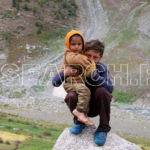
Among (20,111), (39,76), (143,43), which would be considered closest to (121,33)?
(143,43)

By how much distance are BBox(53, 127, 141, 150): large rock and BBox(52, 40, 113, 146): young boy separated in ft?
0.54

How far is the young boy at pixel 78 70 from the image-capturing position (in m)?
4.83

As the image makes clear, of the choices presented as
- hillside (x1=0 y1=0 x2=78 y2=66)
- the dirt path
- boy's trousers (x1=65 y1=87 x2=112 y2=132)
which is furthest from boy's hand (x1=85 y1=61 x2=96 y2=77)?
hillside (x1=0 y1=0 x2=78 y2=66)

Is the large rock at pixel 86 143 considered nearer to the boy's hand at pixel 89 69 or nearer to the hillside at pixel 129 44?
the boy's hand at pixel 89 69

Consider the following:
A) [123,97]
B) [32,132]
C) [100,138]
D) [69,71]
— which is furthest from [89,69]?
[123,97]

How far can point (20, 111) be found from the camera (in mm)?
15594

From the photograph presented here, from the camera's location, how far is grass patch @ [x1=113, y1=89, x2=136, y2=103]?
17.8 metres

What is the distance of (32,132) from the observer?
400 inches

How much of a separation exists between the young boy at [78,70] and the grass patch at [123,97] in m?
13.1

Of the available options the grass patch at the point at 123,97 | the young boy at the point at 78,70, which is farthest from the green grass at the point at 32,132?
the grass patch at the point at 123,97

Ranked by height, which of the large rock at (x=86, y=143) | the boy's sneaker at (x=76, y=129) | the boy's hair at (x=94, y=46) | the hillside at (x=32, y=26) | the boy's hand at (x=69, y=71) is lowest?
the large rock at (x=86, y=143)

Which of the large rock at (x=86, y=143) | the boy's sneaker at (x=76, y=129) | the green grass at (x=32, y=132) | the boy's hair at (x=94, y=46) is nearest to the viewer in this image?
the boy's hair at (x=94, y=46)

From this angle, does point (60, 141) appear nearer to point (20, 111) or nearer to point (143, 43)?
point (20, 111)

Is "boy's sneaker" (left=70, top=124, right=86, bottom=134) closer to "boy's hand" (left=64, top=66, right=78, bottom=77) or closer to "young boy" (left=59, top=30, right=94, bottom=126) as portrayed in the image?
"young boy" (left=59, top=30, right=94, bottom=126)
